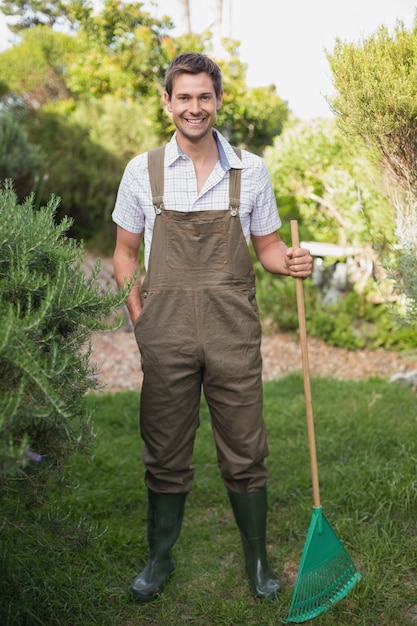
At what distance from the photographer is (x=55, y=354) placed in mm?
1803

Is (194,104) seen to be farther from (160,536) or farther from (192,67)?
(160,536)

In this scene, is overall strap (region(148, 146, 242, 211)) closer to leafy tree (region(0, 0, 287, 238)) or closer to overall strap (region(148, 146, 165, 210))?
overall strap (region(148, 146, 165, 210))

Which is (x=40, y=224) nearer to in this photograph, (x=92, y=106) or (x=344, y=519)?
(x=344, y=519)

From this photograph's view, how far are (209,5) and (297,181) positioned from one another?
5.53 metres

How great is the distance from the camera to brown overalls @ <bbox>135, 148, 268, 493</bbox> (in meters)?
2.51

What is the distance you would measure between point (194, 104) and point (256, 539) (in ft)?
5.45

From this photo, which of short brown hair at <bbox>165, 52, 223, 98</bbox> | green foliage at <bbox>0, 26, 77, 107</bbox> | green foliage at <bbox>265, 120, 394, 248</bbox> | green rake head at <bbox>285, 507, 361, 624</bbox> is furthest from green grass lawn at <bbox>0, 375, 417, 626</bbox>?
green foliage at <bbox>0, 26, 77, 107</bbox>

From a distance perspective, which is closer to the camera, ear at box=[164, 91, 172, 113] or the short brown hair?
the short brown hair

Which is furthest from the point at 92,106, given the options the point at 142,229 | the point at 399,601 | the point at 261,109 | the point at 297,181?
the point at 399,601

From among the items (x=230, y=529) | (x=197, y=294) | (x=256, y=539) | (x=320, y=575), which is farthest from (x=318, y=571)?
(x=197, y=294)

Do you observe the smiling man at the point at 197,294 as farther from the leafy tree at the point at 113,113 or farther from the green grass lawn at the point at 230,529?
the leafy tree at the point at 113,113

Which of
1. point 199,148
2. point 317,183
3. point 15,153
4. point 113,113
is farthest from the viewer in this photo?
point 113,113

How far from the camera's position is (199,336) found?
252 centimetres

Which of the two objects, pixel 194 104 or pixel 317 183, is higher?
pixel 194 104
